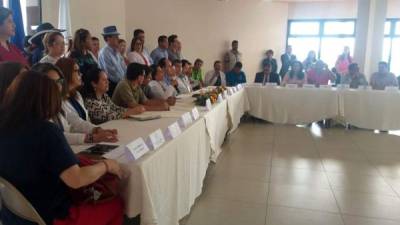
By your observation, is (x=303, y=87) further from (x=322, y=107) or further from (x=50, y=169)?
(x=50, y=169)

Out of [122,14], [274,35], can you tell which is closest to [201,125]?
[122,14]

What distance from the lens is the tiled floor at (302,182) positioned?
2.37 meters

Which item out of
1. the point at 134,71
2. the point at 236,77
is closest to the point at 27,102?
the point at 134,71

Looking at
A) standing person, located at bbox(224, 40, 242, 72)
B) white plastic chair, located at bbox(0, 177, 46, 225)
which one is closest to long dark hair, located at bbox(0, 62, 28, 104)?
white plastic chair, located at bbox(0, 177, 46, 225)

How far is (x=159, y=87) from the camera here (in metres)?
3.70

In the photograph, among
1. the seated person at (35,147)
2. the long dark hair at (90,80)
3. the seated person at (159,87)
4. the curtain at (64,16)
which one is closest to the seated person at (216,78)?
the seated person at (159,87)

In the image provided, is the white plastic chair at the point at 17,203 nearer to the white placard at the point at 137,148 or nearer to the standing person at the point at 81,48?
the white placard at the point at 137,148

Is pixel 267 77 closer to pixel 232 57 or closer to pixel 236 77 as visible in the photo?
pixel 236 77

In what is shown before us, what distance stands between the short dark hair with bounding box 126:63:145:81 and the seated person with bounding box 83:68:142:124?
47cm

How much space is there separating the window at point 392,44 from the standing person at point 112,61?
8276mm

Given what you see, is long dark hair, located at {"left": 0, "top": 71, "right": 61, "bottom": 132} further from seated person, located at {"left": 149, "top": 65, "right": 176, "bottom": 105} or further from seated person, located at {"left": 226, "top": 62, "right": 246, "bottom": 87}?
seated person, located at {"left": 226, "top": 62, "right": 246, "bottom": 87}

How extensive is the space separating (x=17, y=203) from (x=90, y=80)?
4.53 feet

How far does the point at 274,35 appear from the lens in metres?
9.74

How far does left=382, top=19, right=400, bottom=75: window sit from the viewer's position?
9594 mm
